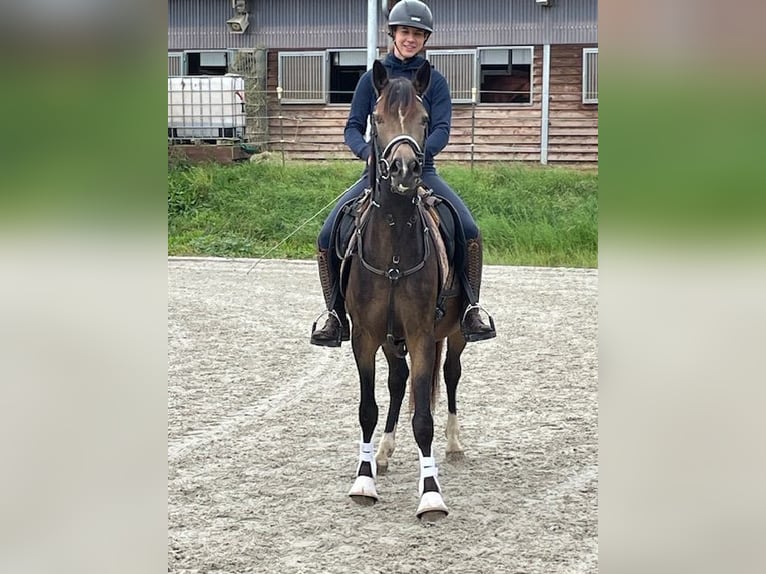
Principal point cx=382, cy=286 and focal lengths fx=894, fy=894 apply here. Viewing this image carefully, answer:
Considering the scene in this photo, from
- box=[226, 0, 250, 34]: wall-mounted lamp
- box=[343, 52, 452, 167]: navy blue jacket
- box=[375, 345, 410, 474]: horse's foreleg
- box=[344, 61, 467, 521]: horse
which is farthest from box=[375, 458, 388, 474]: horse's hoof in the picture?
box=[226, 0, 250, 34]: wall-mounted lamp

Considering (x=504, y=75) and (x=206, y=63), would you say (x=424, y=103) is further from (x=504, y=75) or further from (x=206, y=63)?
(x=206, y=63)

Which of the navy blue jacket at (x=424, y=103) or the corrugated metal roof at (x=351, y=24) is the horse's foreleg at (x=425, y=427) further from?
the corrugated metal roof at (x=351, y=24)

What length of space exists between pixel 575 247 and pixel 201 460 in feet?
36.2

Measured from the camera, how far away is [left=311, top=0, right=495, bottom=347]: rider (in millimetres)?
5199

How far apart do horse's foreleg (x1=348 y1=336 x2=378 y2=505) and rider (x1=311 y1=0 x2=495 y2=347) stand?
0.30 m

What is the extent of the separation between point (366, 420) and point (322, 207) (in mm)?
12523

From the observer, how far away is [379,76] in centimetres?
481

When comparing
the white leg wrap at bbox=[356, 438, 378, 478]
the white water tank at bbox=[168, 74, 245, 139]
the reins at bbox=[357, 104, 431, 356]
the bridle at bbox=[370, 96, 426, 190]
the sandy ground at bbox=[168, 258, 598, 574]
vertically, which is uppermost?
the white water tank at bbox=[168, 74, 245, 139]

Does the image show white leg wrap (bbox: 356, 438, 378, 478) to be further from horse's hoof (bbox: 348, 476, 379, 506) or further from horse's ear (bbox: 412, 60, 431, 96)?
horse's ear (bbox: 412, 60, 431, 96)

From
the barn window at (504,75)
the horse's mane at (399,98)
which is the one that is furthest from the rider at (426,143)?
the barn window at (504,75)
